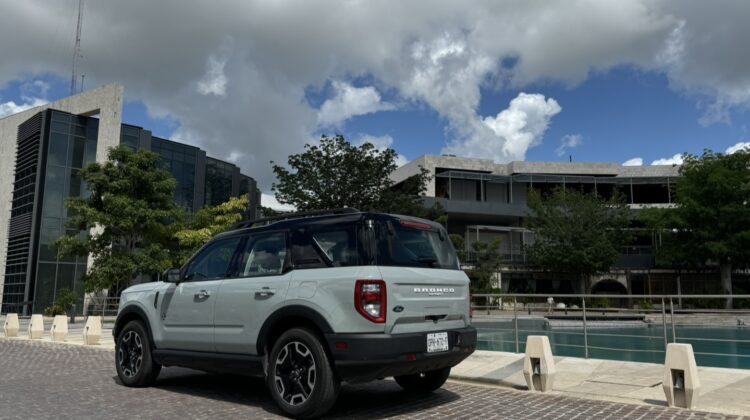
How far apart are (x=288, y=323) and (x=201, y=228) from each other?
67.2 feet

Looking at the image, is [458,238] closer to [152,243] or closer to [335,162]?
[335,162]

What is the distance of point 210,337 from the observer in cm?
631

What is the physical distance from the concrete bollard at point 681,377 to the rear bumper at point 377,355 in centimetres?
275

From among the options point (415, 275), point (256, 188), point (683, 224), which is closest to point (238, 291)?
point (415, 275)

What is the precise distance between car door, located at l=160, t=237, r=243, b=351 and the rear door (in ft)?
6.62

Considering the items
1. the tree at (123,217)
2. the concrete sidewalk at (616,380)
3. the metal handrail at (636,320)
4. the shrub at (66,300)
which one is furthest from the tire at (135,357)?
the shrub at (66,300)

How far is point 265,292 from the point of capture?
19.0ft

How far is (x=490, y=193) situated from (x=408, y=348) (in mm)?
47308

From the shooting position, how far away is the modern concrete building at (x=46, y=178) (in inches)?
1164

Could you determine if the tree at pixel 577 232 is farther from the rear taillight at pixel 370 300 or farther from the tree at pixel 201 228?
the rear taillight at pixel 370 300

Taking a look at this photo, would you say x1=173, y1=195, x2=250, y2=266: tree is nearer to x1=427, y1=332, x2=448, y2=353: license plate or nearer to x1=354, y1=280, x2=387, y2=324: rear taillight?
x1=427, y1=332, x2=448, y2=353: license plate

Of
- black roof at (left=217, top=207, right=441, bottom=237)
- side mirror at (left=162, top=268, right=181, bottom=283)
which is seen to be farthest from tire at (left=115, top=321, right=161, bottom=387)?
black roof at (left=217, top=207, right=441, bottom=237)

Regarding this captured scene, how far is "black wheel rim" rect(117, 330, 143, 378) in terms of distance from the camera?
286 inches

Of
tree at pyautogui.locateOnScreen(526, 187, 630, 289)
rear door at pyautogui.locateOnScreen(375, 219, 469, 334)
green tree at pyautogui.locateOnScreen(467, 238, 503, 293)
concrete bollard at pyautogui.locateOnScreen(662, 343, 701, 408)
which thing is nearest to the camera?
rear door at pyautogui.locateOnScreen(375, 219, 469, 334)
